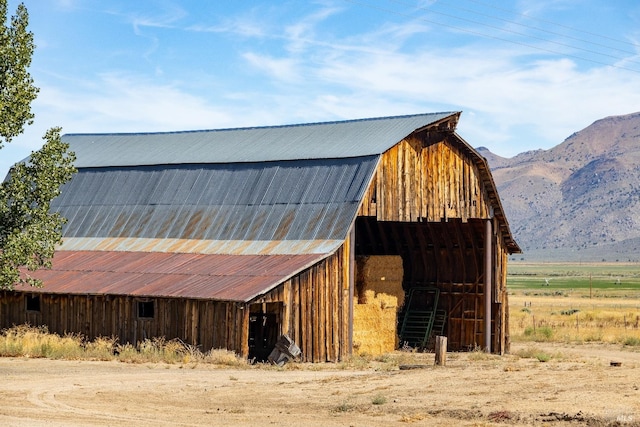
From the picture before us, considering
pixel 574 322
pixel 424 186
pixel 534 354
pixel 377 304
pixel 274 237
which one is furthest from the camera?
pixel 574 322

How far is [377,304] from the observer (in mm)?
38312

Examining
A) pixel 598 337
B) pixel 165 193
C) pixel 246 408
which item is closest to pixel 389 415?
pixel 246 408

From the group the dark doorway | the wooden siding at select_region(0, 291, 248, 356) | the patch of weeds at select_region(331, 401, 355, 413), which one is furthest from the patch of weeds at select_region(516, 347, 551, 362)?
the patch of weeds at select_region(331, 401, 355, 413)

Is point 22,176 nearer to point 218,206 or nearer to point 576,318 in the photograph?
point 218,206

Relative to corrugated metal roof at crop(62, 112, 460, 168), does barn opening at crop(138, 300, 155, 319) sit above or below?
below

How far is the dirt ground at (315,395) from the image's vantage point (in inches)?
805

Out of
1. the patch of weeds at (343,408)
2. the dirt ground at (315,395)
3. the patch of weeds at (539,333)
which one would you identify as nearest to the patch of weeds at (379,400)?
the dirt ground at (315,395)

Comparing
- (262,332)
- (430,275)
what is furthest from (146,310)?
(430,275)

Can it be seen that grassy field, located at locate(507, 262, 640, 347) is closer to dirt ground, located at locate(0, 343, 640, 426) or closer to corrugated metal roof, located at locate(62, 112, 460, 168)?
corrugated metal roof, located at locate(62, 112, 460, 168)

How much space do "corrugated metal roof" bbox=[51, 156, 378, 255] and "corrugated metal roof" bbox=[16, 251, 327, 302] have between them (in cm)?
83

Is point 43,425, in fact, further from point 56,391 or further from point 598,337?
point 598,337

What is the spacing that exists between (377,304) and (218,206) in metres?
6.97

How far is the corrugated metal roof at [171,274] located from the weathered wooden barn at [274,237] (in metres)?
0.09

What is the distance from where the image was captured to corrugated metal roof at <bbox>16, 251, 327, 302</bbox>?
31578 millimetres
